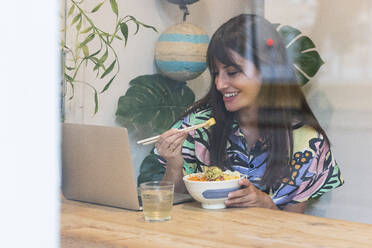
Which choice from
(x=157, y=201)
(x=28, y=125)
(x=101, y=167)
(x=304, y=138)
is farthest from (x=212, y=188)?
(x=28, y=125)

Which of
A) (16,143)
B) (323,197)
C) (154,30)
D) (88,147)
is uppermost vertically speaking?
(154,30)

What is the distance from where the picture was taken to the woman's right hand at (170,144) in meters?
1.19

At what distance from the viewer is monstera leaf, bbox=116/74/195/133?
126 centimetres

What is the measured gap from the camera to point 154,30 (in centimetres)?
122

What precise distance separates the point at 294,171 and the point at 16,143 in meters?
0.95

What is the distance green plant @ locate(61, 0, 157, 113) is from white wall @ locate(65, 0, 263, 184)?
0.01 m

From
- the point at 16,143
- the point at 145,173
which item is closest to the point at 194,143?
the point at 145,173

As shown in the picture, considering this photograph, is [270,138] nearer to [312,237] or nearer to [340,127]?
[340,127]

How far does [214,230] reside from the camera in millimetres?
837

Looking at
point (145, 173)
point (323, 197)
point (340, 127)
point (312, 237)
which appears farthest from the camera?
point (145, 173)

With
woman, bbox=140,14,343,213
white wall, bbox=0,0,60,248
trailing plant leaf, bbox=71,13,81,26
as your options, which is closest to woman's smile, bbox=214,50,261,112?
woman, bbox=140,14,343,213

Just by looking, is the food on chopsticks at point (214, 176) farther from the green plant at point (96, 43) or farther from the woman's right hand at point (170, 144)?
the green plant at point (96, 43)

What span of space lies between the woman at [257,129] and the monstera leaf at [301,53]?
2 cm

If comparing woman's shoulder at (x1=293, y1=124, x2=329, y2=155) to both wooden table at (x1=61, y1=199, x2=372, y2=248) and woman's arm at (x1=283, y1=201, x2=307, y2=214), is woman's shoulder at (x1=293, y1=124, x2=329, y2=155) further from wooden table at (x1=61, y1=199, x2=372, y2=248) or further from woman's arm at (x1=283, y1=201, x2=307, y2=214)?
wooden table at (x1=61, y1=199, x2=372, y2=248)
